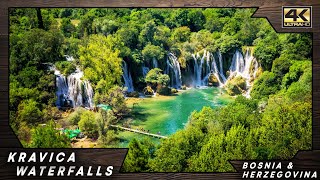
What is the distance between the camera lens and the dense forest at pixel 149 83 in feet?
14.1

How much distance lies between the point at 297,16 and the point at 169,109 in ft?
4.78

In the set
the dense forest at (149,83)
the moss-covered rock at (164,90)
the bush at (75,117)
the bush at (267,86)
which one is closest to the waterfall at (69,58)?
the dense forest at (149,83)

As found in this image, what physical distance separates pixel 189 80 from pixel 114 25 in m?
0.88

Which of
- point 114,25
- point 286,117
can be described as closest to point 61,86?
point 114,25

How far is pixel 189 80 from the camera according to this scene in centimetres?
450

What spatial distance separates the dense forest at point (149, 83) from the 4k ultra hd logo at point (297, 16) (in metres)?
0.10

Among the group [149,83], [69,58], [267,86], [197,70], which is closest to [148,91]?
[149,83]

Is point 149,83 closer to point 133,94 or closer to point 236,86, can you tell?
point 133,94

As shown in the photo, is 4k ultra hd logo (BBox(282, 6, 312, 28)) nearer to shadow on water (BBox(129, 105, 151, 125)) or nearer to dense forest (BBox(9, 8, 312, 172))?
dense forest (BBox(9, 8, 312, 172))

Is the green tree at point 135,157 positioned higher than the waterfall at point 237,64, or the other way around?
the waterfall at point 237,64

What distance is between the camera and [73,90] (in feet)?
14.3

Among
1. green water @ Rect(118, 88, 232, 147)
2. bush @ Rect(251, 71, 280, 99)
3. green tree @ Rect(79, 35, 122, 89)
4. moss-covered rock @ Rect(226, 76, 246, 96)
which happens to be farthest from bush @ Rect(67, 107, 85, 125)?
bush @ Rect(251, 71, 280, 99)

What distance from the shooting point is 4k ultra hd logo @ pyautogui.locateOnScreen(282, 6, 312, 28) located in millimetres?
4285

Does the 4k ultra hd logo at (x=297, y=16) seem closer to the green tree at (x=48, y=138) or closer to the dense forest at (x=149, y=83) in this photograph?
the dense forest at (x=149, y=83)
